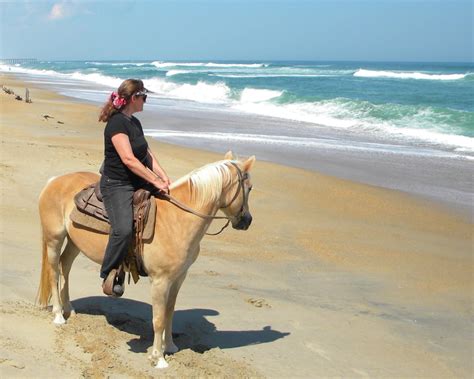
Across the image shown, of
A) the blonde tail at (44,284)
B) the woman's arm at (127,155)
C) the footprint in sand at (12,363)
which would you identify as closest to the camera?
the footprint in sand at (12,363)

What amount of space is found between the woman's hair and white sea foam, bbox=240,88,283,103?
39.5m

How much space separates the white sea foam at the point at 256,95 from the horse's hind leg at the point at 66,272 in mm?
38807

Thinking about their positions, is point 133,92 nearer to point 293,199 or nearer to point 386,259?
point 386,259

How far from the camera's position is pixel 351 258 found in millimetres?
8844

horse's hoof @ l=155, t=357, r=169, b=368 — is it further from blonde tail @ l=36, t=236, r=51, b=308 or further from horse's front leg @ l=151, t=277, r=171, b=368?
blonde tail @ l=36, t=236, r=51, b=308

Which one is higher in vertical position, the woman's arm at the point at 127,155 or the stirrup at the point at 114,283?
the woman's arm at the point at 127,155

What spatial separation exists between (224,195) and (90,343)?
173cm

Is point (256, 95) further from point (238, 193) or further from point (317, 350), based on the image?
point (238, 193)

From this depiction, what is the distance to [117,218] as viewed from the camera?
505 centimetres

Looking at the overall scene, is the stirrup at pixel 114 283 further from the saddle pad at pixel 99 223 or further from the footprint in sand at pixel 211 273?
the footprint in sand at pixel 211 273

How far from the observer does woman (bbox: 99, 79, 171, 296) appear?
4.98m

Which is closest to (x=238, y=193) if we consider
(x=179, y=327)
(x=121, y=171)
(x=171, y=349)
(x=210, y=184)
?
(x=210, y=184)

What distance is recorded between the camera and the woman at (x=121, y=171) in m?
4.98

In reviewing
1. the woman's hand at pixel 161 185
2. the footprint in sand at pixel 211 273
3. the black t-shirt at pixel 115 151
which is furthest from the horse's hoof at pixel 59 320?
the footprint in sand at pixel 211 273
